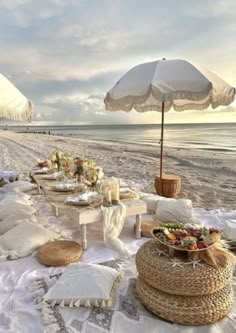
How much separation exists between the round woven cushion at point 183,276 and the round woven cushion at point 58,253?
3.38ft

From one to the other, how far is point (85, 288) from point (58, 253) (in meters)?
0.86

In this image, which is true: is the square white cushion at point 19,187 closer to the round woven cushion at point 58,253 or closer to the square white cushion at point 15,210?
the square white cushion at point 15,210

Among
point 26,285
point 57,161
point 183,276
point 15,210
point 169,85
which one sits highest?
point 169,85

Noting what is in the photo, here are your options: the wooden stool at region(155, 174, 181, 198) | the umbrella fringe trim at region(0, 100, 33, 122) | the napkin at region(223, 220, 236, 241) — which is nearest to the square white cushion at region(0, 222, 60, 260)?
the umbrella fringe trim at region(0, 100, 33, 122)

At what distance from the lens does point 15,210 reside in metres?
3.89

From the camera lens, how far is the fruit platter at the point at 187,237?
2.06 m

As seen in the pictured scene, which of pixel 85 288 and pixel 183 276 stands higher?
pixel 183 276

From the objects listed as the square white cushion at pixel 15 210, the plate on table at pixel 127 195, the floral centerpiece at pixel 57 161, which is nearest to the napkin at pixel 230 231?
the plate on table at pixel 127 195

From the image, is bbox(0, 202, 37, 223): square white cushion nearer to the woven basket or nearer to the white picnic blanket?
the white picnic blanket

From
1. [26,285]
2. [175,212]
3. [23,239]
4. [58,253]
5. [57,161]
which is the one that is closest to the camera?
[26,285]

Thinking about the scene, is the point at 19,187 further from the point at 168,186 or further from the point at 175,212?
the point at 175,212

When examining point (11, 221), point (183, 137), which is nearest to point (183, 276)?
point (11, 221)

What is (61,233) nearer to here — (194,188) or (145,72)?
(145,72)

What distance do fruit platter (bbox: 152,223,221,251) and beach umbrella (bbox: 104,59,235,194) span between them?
8.12ft
